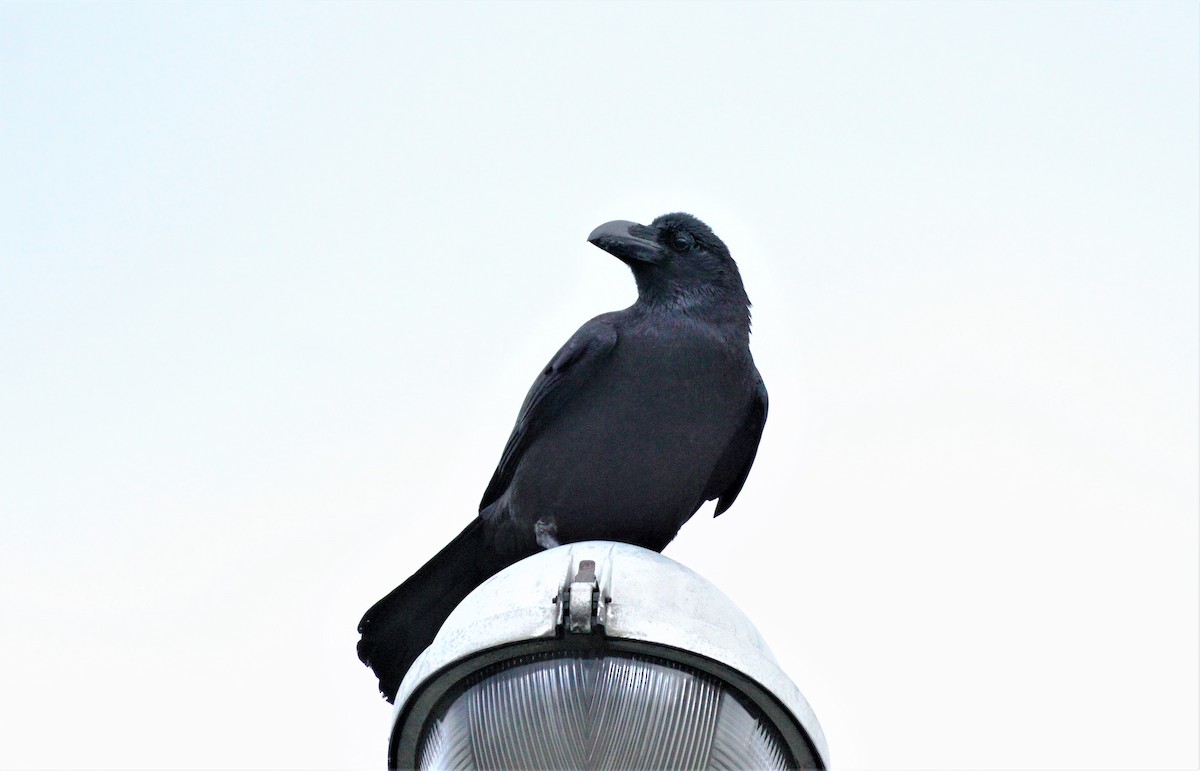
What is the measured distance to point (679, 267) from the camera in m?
4.27

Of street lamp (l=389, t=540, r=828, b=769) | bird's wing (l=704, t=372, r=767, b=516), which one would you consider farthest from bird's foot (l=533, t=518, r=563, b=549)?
street lamp (l=389, t=540, r=828, b=769)

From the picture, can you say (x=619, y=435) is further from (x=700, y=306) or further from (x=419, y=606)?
(x=419, y=606)

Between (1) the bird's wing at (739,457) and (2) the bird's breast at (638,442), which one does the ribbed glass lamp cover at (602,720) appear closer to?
(2) the bird's breast at (638,442)

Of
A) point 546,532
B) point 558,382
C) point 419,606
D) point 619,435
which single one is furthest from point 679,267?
point 419,606

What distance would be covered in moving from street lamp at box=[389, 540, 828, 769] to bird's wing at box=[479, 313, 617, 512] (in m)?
1.43

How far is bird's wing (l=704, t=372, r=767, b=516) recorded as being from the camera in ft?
13.9

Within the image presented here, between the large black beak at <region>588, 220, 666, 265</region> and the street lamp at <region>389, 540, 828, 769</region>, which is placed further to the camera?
the large black beak at <region>588, 220, 666, 265</region>

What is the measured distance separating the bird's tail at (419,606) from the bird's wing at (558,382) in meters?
0.23

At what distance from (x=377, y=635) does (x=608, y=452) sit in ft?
2.77

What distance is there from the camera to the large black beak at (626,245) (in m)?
4.25

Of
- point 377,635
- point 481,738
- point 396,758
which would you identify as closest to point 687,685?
point 481,738

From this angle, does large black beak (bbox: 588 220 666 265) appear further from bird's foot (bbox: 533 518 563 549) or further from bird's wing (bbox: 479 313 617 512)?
bird's foot (bbox: 533 518 563 549)

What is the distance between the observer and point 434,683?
262cm

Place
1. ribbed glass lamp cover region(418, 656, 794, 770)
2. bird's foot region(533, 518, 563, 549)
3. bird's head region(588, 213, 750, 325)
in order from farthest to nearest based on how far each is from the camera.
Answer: bird's head region(588, 213, 750, 325) < bird's foot region(533, 518, 563, 549) < ribbed glass lamp cover region(418, 656, 794, 770)
